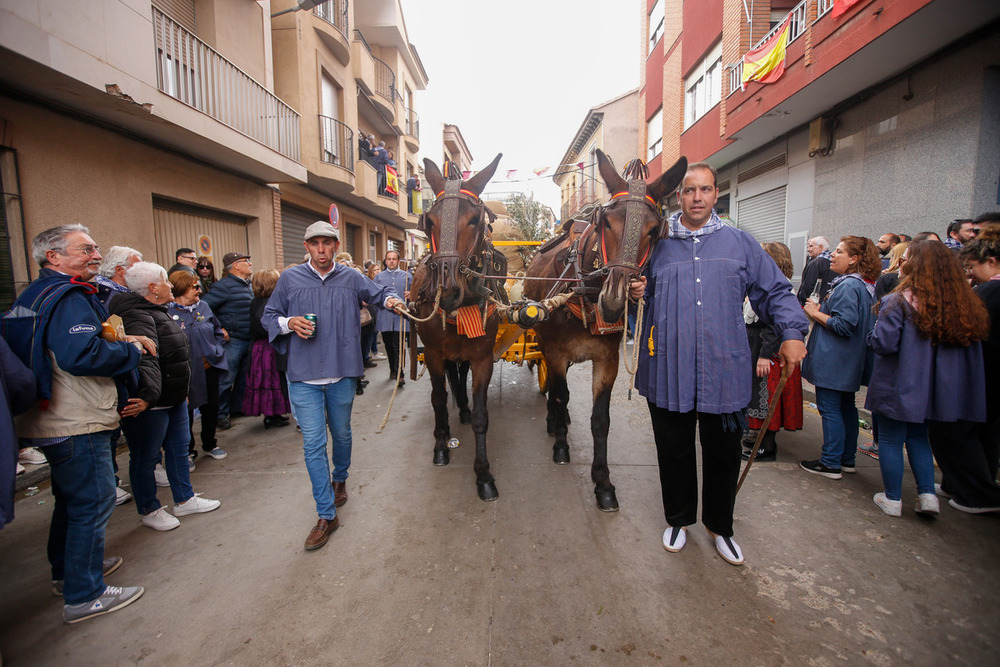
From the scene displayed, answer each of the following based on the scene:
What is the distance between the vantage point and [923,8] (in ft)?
17.7

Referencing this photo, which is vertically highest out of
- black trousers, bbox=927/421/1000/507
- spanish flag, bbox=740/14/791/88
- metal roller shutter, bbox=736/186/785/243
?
spanish flag, bbox=740/14/791/88

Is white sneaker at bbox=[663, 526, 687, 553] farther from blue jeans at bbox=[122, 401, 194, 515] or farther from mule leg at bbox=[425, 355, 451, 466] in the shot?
blue jeans at bbox=[122, 401, 194, 515]

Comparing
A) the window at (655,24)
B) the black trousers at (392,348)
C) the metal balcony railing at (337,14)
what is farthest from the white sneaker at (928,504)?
the window at (655,24)

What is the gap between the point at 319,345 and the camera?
2.91 meters

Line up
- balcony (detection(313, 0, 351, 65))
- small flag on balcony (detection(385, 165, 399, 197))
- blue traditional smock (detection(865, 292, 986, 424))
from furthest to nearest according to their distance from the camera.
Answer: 1. small flag on balcony (detection(385, 165, 399, 197))
2. balcony (detection(313, 0, 351, 65))
3. blue traditional smock (detection(865, 292, 986, 424))

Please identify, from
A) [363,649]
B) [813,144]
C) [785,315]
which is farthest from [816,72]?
[363,649]

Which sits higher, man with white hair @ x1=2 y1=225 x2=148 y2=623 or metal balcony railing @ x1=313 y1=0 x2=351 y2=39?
metal balcony railing @ x1=313 y1=0 x2=351 y2=39

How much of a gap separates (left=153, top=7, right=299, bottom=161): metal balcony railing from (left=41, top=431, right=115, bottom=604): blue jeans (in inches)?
238

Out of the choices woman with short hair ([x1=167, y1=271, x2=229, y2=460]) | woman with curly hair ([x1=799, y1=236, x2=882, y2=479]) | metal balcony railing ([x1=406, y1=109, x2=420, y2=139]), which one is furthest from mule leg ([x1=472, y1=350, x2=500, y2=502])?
metal balcony railing ([x1=406, y1=109, x2=420, y2=139])

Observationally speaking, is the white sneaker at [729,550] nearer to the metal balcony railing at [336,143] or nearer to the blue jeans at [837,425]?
the blue jeans at [837,425]

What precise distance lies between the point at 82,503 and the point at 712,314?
345 centimetres

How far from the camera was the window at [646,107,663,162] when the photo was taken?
1678cm

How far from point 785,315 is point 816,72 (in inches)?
311

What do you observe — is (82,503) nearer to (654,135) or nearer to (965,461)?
(965,461)
